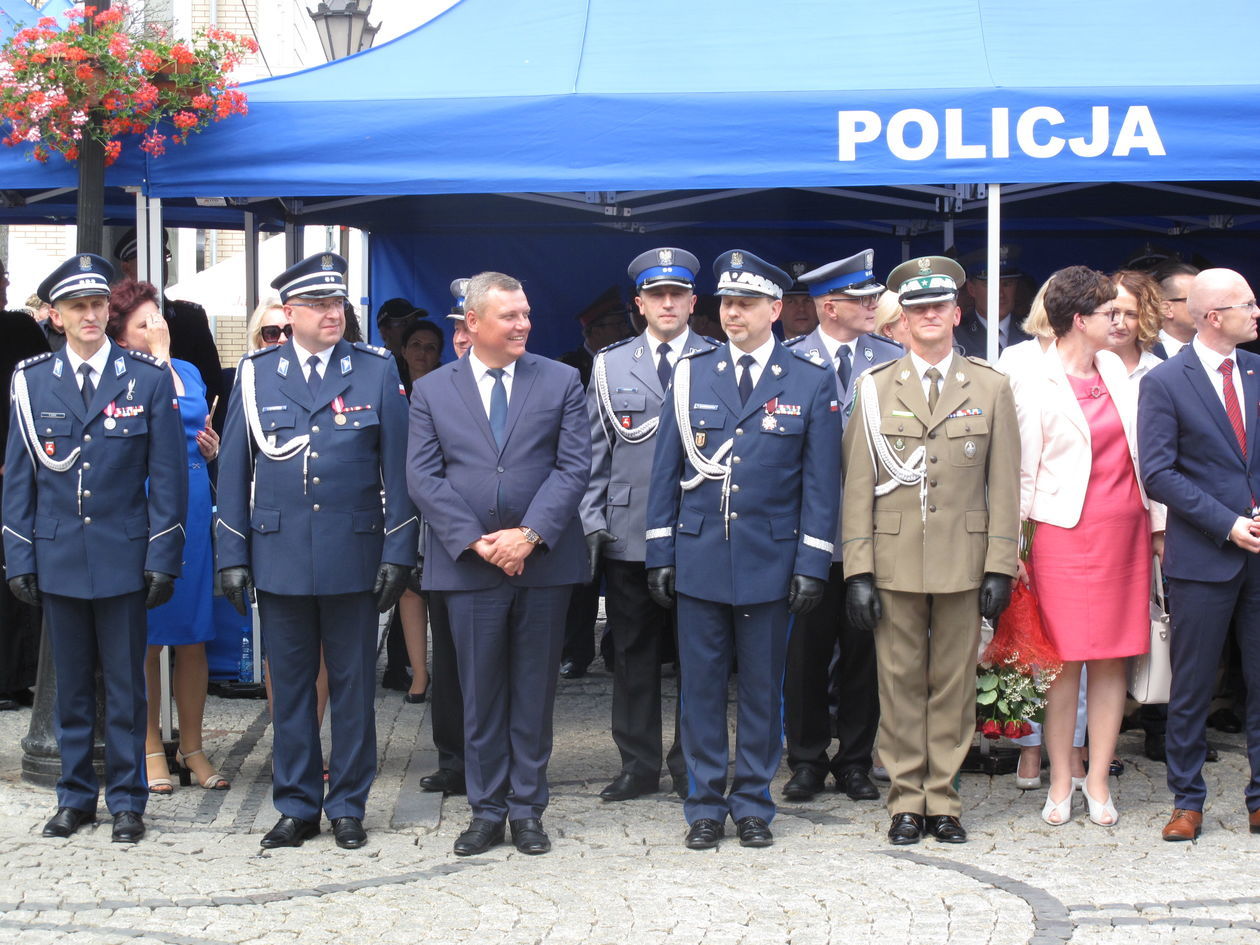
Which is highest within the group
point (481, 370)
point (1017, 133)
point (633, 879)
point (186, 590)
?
point (1017, 133)

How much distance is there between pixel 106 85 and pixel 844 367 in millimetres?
2922

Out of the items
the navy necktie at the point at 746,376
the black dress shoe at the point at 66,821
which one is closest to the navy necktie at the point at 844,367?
the navy necktie at the point at 746,376

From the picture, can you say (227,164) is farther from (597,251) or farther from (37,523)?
(597,251)

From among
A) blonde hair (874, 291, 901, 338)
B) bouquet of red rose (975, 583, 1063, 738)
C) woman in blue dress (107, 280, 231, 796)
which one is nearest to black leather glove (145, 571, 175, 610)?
woman in blue dress (107, 280, 231, 796)

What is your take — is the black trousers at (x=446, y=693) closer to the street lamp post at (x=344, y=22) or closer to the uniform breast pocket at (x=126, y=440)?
the uniform breast pocket at (x=126, y=440)

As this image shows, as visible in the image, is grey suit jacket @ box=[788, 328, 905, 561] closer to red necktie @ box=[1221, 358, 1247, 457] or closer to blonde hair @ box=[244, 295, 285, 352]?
red necktie @ box=[1221, 358, 1247, 457]

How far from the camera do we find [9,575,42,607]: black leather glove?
5352 millimetres

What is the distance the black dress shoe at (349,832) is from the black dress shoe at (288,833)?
97 millimetres

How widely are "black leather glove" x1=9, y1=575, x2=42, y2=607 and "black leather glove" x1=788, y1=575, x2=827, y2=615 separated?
247 centimetres

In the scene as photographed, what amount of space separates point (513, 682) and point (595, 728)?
1.72 metres

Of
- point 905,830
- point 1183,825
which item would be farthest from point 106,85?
point 1183,825

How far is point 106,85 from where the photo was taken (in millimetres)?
6094

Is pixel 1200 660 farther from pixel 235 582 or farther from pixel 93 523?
pixel 93 523

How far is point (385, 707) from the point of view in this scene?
24.1ft
